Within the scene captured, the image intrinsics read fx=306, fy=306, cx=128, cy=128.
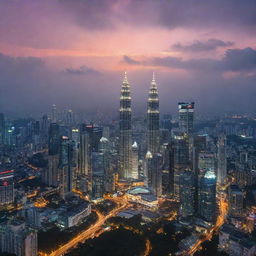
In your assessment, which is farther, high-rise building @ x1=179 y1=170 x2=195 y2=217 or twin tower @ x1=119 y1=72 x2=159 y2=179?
twin tower @ x1=119 y1=72 x2=159 y2=179

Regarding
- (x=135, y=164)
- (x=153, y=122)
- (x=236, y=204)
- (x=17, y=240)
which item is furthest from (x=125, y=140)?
(x=17, y=240)

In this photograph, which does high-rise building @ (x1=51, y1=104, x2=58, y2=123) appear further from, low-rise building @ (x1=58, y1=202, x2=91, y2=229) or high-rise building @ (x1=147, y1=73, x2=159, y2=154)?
low-rise building @ (x1=58, y1=202, x2=91, y2=229)

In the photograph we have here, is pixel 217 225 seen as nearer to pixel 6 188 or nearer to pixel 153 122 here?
pixel 153 122

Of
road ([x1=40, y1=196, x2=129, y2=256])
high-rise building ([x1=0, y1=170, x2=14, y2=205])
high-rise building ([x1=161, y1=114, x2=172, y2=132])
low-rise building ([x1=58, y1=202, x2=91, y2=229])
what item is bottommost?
road ([x1=40, y1=196, x2=129, y2=256])

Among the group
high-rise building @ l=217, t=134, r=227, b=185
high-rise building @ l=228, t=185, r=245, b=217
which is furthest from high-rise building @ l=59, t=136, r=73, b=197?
high-rise building @ l=217, t=134, r=227, b=185

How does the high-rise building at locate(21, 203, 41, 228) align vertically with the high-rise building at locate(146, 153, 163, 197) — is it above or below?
below

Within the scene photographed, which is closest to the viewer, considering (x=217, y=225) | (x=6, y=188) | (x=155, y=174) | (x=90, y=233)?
(x=90, y=233)

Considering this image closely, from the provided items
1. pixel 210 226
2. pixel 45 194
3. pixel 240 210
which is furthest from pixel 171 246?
pixel 45 194

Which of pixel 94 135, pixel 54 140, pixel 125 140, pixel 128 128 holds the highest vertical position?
pixel 128 128
